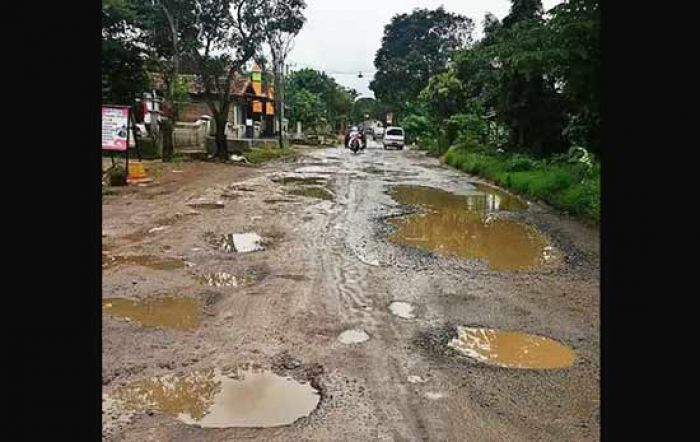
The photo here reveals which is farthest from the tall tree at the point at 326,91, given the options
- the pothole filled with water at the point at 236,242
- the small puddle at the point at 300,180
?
the pothole filled with water at the point at 236,242

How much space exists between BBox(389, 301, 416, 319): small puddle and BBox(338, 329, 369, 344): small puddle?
2.19 ft

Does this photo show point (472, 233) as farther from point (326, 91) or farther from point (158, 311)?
point (326, 91)

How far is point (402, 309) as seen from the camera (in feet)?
21.4

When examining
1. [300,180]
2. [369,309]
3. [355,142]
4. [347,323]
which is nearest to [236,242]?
[369,309]

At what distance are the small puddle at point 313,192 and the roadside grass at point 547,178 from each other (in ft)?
15.9

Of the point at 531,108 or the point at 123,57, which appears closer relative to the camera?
the point at 531,108

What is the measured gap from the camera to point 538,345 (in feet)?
18.4

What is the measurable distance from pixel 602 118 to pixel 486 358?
148 inches

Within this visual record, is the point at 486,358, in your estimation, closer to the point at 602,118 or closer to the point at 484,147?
A: the point at 602,118

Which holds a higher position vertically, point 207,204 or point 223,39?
point 223,39

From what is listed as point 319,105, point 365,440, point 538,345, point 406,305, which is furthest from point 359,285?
point 319,105

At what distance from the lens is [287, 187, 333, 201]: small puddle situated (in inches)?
625

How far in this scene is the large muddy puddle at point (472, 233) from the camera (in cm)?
940

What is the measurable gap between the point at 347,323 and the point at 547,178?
1194cm
